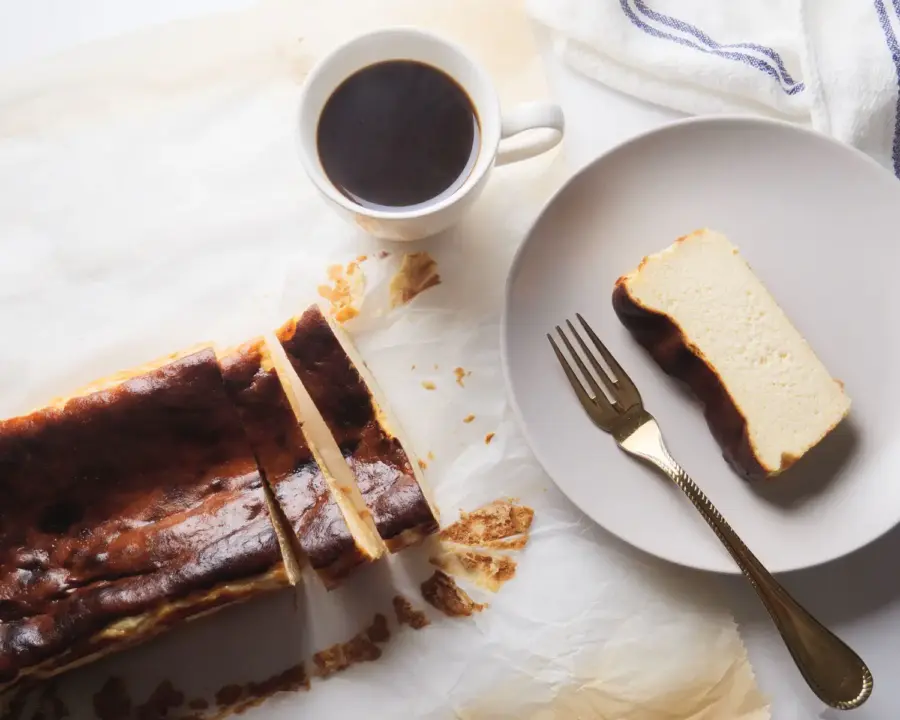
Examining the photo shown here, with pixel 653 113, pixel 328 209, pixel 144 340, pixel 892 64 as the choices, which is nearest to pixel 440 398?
pixel 328 209

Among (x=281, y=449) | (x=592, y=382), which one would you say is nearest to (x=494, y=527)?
(x=592, y=382)

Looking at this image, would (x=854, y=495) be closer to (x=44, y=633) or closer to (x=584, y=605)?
(x=584, y=605)

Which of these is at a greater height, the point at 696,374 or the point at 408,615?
the point at 696,374

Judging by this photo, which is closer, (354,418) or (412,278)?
(354,418)

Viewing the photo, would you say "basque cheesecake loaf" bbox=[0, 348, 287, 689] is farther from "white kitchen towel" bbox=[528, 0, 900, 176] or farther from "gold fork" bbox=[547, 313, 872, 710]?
"white kitchen towel" bbox=[528, 0, 900, 176]

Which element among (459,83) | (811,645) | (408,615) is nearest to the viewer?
(811,645)

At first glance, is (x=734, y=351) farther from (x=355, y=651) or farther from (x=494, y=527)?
(x=355, y=651)
